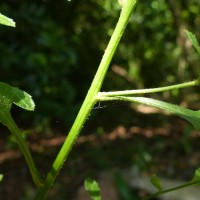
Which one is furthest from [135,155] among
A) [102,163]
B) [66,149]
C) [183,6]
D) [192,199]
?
[66,149]

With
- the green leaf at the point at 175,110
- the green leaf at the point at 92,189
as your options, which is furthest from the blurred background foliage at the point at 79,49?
the green leaf at the point at 175,110

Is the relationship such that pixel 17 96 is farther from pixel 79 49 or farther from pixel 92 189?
pixel 79 49

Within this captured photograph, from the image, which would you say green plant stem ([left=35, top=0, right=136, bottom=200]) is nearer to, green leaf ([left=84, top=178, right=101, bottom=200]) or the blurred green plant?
the blurred green plant

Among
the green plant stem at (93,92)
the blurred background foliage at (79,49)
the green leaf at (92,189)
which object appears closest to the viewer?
the green plant stem at (93,92)

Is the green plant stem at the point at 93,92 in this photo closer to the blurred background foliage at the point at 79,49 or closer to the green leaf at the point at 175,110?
the green leaf at the point at 175,110

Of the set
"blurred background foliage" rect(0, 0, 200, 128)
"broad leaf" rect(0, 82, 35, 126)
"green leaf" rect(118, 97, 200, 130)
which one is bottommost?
"blurred background foliage" rect(0, 0, 200, 128)

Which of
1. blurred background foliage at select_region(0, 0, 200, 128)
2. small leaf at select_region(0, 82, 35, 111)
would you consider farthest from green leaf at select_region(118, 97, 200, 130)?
blurred background foliage at select_region(0, 0, 200, 128)

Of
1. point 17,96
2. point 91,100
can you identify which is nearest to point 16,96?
point 17,96
